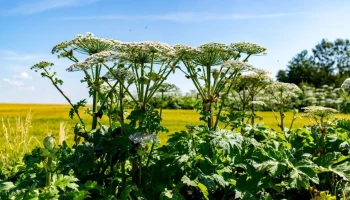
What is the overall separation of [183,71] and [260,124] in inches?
46.4

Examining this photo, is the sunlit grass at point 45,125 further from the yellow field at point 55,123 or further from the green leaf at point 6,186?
the green leaf at point 6,186

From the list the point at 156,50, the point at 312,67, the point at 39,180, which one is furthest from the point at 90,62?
the point at 312,67

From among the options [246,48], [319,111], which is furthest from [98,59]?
[319,111]

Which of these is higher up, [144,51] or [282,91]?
[144,51]

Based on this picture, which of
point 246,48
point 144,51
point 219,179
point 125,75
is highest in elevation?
point 246,48

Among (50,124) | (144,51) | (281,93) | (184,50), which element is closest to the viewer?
(144,51)

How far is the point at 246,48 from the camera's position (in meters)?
4.31

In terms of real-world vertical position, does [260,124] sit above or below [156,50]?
below

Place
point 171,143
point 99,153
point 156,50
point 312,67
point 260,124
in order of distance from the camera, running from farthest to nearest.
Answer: point 312,67 → point 260,124 → point 171,143 → point 99,153 → point 156,50

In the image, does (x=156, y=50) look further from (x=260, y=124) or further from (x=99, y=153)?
(x=260, y=124)

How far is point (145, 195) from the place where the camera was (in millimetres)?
3537

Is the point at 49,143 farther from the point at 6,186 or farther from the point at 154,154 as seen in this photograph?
the point at 154,154

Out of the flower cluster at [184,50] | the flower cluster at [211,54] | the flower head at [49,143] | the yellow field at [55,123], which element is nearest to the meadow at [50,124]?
the yellow field at [55,123]

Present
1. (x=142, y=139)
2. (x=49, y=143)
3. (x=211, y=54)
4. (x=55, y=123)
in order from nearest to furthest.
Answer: (x=49, y=143) → (x=142, y=139) → (x=211, y=54) → (x=55, y=123)
